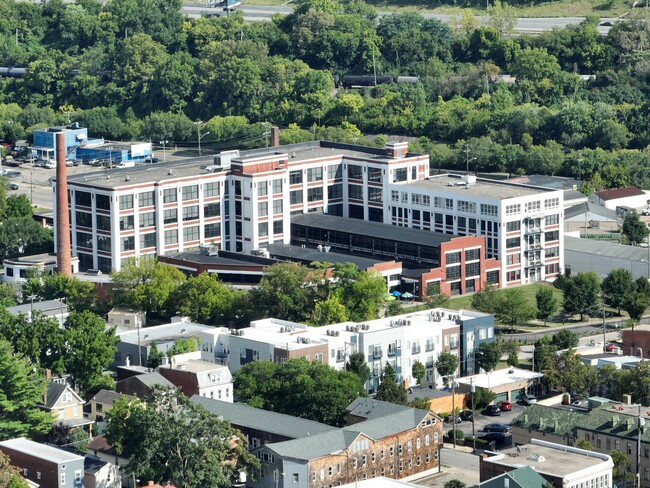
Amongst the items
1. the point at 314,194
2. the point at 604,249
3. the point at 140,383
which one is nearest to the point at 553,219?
the point at 604,249

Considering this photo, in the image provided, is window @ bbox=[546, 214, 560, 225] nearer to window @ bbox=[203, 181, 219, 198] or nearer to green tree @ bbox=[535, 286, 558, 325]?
green tree @ bbox=[535, 286, 558, 325]

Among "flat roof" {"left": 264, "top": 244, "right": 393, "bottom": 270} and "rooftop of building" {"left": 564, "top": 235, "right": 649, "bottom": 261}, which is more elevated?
A: "flat roof" {"left": 264, "top": 244, "right": 393, "bottom": 270}

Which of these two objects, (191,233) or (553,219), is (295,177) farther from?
(553,219)

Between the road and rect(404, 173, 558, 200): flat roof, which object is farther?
the road

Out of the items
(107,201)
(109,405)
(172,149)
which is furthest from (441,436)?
(172,149)

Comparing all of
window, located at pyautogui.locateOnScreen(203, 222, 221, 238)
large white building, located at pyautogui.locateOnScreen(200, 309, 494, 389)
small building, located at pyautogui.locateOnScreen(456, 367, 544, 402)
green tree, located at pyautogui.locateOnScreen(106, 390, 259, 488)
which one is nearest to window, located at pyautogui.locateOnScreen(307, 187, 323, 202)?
window, located at pyautogui.locateOnScreen(203, 222, 221, 238)

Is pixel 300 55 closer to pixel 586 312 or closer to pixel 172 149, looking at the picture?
pixel 172 149

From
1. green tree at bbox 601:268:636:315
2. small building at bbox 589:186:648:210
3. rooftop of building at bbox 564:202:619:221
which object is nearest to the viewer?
green tree at bbox 601:268:636:315
